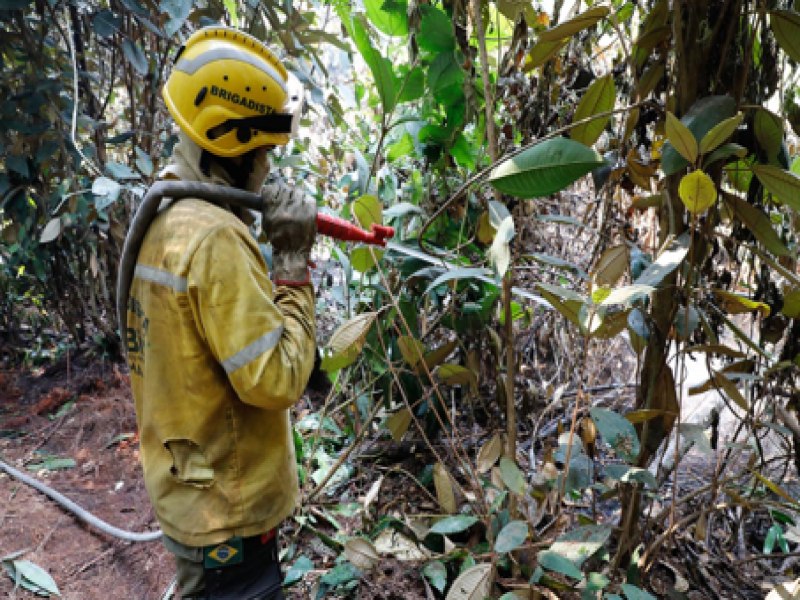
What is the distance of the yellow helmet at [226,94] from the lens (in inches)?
44.9

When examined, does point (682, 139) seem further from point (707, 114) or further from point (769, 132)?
point (769, 132)

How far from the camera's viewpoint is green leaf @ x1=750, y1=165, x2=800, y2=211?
3.20 ft

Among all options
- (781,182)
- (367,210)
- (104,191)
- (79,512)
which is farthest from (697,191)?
(79,512)

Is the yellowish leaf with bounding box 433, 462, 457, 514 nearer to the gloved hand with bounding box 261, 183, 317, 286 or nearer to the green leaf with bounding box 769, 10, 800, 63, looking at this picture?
the gloved hand with bounding box 261, 183, 317, 286

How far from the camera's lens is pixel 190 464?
1162 mm

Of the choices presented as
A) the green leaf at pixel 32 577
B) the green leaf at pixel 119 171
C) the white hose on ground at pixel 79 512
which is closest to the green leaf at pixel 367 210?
the green leaf at pixel 119 171

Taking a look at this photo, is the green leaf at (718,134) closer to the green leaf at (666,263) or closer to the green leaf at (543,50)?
the green leaf at (666,263)

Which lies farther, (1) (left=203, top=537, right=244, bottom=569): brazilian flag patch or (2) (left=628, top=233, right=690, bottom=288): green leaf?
(1) (left=203, top=537, right=244, bottom=569): brazilian flag patch

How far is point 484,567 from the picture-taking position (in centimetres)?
128

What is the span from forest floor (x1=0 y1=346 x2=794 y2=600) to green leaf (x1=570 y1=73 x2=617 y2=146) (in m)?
1.06

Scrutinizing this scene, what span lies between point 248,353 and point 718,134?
880 mm

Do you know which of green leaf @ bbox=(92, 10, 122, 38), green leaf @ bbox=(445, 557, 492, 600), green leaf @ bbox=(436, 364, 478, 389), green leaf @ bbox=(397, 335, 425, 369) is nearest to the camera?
green leaf @ bbox=(445, 557, 492, 600)

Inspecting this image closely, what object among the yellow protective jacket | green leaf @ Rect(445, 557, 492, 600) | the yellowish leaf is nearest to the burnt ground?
the yellowish leaf

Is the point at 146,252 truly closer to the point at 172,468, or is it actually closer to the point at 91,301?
the point at 172,468
